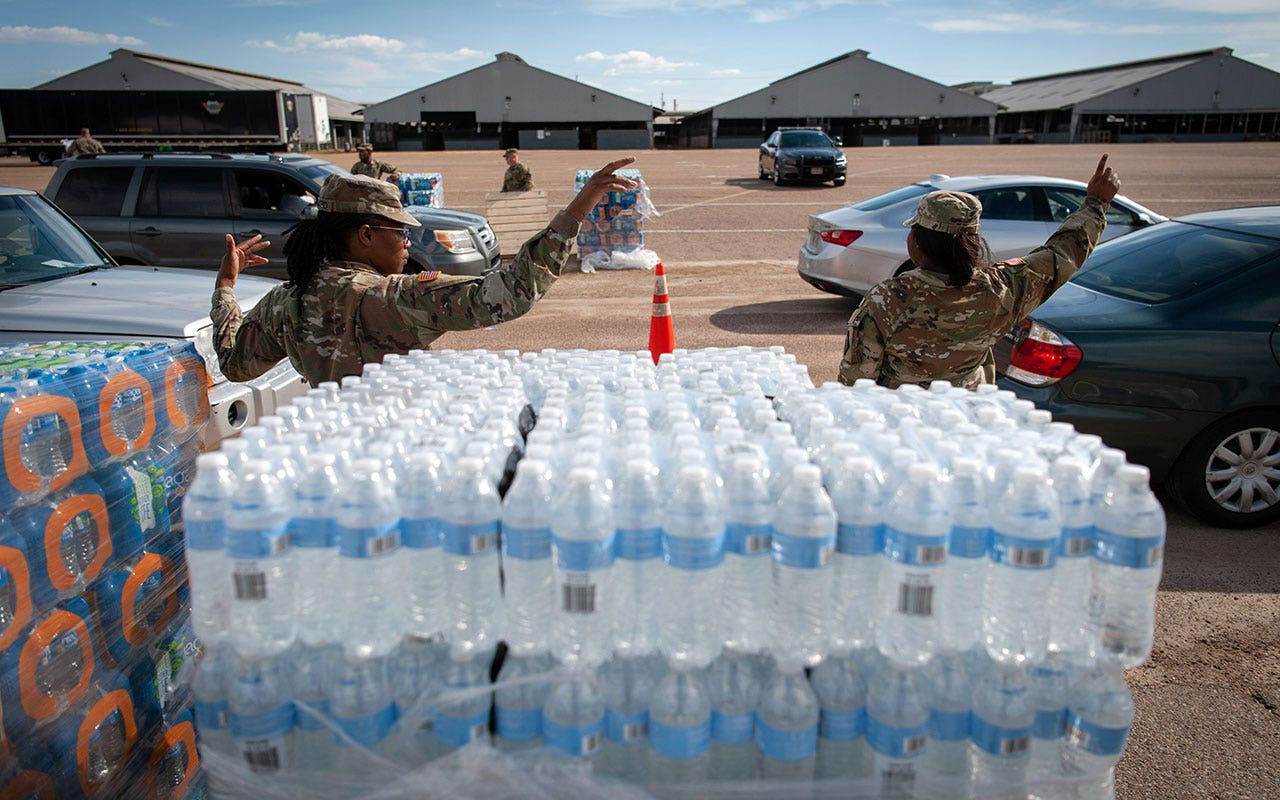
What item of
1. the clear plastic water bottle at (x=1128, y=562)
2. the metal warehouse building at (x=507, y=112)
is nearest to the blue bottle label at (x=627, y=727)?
the clear plastic water bottle at (x=1128, y=562)

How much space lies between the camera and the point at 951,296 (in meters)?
3.73

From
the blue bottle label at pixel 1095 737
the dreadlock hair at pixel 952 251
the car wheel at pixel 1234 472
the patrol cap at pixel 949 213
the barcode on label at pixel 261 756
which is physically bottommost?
the car wheel at pixel 1234 472

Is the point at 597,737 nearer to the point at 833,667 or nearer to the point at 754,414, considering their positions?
the point at 833,667

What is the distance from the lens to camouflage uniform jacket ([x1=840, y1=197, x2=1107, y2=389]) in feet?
12.3

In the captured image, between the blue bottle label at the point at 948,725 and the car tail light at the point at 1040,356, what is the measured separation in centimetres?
373

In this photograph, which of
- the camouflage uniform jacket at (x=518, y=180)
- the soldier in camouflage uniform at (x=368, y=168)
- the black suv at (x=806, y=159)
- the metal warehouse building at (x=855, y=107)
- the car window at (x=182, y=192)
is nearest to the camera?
the car window at (x=182, y=192)

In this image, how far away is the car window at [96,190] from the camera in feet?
32.2

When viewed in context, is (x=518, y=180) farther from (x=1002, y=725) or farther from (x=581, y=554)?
(x=1002, y=725)

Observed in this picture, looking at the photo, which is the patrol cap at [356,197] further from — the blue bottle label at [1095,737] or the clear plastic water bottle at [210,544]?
the blue bottle label at [1095,737]

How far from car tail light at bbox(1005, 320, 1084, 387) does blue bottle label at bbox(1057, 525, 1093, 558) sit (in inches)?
A: 139

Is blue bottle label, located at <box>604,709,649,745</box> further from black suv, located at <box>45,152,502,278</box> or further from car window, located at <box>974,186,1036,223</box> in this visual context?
car window, located at <box>974,186,1036,223</box>

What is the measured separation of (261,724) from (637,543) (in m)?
1.04

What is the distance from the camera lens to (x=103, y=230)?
384 inches

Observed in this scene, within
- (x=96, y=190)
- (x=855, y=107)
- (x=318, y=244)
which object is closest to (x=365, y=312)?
(x=318, y=244)
